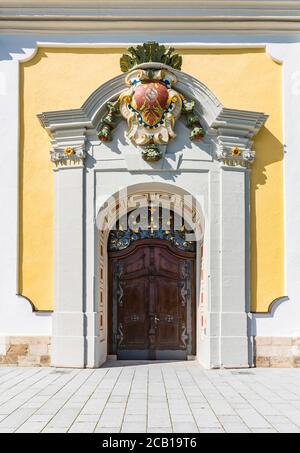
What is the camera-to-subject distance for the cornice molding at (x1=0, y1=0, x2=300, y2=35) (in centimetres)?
1067

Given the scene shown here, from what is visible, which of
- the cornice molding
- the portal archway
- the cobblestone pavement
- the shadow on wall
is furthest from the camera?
the portal archway

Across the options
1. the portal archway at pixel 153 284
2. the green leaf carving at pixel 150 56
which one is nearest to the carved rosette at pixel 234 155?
the portal archway at pixel 153 284

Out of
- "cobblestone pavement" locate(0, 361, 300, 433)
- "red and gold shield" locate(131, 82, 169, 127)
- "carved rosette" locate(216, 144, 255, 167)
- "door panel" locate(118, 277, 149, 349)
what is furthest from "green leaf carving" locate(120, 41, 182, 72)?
"cobblestone pavement" locate(0, 361, 300, 433)

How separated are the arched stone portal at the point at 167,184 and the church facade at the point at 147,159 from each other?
0.02m

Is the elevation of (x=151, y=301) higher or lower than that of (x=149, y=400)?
higher

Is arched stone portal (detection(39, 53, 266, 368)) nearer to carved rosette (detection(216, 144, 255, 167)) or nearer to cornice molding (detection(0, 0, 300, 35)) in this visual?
carved rosette (detection(216, 144, 255, 167))

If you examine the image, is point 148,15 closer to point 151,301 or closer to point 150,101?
point 150,101

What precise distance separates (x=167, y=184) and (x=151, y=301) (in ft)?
7.79

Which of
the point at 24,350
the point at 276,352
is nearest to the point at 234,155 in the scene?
the point at 276,352

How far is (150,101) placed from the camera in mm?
10242

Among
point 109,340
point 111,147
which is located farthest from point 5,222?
point 109,340

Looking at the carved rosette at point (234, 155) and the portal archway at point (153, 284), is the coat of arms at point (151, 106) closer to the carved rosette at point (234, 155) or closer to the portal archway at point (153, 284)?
the carved rosette at point (234, 155)

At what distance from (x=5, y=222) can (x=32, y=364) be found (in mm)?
2485

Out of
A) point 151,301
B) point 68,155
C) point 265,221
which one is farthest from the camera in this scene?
point 151,301
